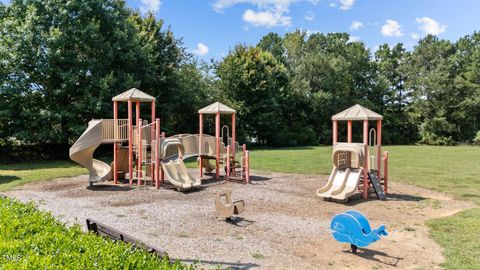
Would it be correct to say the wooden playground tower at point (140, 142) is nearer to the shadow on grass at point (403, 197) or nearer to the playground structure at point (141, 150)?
the playground structure at point (141, 150)

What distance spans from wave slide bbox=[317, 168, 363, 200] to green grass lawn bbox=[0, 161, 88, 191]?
1150cm

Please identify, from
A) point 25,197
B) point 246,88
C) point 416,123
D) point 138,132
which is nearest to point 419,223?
point 138,132

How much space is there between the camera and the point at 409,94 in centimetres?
4972

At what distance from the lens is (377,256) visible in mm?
6750

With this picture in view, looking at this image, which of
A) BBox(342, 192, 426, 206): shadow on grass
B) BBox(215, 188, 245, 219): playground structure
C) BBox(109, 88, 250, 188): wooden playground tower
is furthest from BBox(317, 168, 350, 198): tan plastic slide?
BBox(109, 88, 250, 188): wooden playground tower

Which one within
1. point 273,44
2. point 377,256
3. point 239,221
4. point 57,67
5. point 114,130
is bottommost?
point 377,256

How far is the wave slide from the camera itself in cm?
1161

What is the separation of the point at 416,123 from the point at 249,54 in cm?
2551

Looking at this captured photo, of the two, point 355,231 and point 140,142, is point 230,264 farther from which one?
point 140,142

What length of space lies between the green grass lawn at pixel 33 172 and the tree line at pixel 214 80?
1.86 metres

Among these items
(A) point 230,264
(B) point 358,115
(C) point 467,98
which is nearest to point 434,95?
(C) point 467,98

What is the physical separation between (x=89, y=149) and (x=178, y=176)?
11.8ft

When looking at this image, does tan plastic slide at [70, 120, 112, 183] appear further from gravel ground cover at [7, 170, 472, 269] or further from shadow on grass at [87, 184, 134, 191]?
gravel ground cover at [7, 170, 472, 269]

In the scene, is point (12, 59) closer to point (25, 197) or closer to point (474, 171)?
point (25, 197)
